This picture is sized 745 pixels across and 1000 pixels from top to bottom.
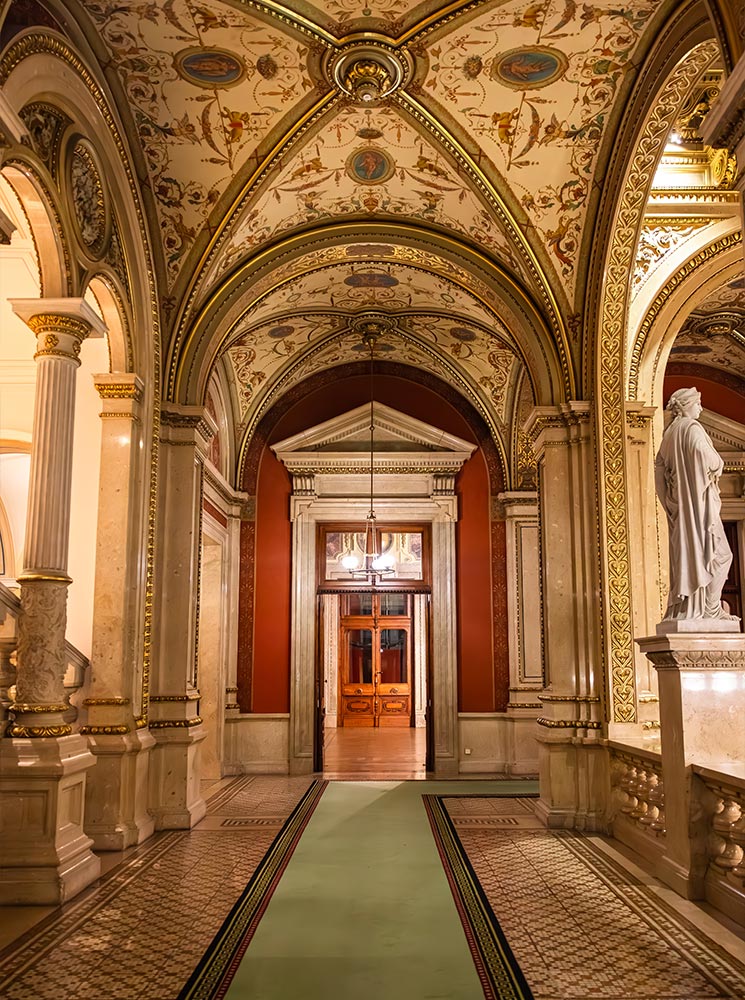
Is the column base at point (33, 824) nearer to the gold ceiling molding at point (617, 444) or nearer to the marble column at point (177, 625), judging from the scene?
the marble column at point (177, 625)

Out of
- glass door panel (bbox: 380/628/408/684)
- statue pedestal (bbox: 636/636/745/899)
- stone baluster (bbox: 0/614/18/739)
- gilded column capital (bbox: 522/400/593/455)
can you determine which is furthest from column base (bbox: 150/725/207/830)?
glass door panel (bbox: 380/628/408/684)

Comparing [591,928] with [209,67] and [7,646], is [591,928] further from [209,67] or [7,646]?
[209,67]

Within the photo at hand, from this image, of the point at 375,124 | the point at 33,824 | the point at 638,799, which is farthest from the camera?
the point at 375,124

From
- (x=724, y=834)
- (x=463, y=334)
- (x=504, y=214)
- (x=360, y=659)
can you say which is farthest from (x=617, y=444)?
(x=360, y=659)

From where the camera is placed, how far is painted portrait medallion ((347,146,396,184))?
7.32m

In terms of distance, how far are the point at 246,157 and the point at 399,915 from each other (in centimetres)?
564

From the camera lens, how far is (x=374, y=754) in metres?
13.8

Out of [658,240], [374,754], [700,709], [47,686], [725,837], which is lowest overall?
[374,754]

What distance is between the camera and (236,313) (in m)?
8.50

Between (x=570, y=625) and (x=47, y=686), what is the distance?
4.42m

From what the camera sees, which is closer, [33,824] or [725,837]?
[725,837]

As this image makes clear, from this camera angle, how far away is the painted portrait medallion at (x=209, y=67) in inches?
238

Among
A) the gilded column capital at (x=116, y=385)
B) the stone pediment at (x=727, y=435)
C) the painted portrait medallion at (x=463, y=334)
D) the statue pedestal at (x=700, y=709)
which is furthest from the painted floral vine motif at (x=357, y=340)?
the statue pedestal at (x=700, y=709)

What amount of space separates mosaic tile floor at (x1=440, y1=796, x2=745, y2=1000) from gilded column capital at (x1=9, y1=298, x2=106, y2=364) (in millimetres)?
4370
